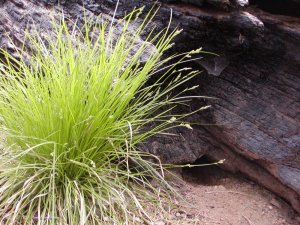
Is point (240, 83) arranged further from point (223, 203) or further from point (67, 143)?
point (67, 143)

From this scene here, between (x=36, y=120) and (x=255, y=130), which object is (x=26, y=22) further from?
(x=255, y=130)

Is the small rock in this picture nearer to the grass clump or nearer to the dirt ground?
the dirt ground

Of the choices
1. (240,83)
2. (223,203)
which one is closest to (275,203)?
(223,203)

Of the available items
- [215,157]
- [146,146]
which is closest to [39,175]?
[146,146]

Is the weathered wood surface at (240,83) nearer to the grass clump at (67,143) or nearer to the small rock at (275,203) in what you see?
the small rock at (275,203)

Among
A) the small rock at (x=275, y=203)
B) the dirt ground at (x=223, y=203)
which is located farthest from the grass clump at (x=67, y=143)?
the small rock at (x=275, y=203)

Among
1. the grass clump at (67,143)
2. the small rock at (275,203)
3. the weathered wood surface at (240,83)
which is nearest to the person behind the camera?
the grass clump at (67,143)
